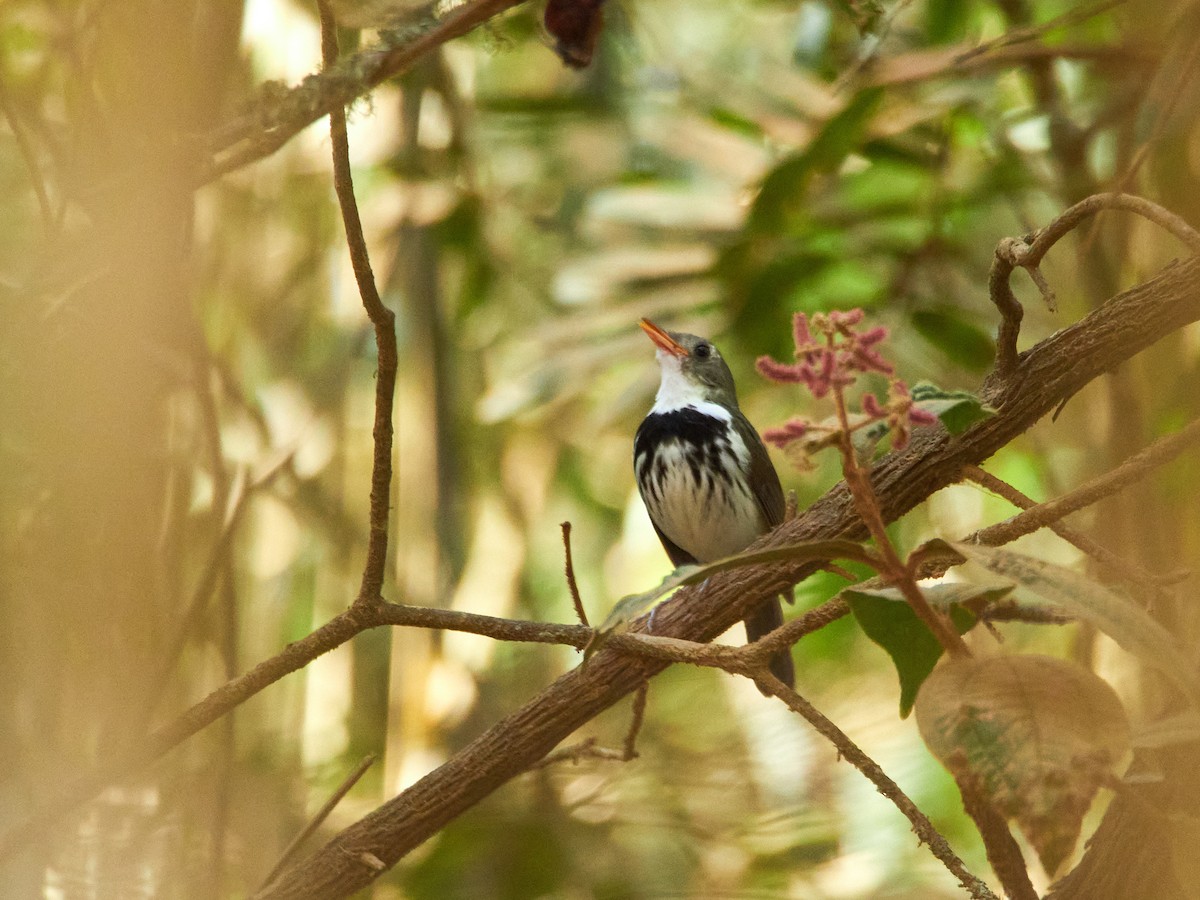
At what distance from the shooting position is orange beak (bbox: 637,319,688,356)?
12.8 ft

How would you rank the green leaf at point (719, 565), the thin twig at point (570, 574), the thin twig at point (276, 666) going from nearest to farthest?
the green leaf at point (719, 565) < the thin twig at point (276, 666) < the thin twig at point (570, 574)

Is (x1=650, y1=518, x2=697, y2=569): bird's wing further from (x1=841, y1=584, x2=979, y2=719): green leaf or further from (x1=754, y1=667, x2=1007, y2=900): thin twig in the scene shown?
(x1=841, y1=584, x2=979, y2=719): green leaf

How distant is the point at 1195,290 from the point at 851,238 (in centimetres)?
222

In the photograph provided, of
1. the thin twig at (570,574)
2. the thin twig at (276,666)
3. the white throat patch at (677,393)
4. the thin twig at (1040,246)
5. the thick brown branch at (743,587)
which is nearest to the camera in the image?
the thin twig at (1040,246)

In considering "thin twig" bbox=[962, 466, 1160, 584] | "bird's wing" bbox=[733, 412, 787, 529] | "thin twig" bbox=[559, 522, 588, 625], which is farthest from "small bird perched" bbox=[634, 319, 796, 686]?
"thin twig" bbox=[962, 466, 1160, 584]

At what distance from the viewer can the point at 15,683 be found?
64.7 inches

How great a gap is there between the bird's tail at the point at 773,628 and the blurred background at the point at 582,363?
0.48 ft

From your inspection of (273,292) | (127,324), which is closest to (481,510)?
(273,292)

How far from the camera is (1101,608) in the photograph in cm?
107

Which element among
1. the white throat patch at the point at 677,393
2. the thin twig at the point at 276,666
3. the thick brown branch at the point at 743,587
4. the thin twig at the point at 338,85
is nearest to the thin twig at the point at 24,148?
the thin twig at the point at 338,85

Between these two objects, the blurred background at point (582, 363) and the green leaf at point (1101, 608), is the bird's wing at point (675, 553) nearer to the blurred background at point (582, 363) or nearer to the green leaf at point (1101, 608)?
the blurred background at point (582, 363)

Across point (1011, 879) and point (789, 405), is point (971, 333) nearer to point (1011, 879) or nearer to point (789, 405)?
point (789, 405)

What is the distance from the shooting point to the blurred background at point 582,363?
266 cm

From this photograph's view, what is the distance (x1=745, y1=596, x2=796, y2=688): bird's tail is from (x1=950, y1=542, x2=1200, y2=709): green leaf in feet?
7.68
